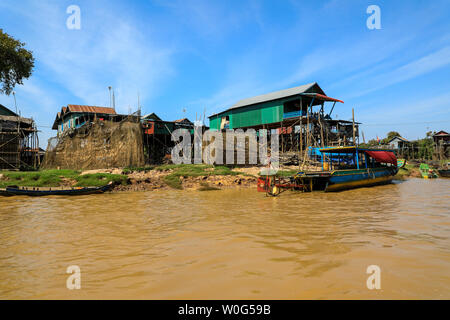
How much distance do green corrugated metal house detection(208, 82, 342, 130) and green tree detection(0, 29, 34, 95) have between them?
53.1 ft

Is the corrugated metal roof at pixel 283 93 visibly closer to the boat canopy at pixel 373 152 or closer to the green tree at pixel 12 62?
the boat canopy at pixel 373 152

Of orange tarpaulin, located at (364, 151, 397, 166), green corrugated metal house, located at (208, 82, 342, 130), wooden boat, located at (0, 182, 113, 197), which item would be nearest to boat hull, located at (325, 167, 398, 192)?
orange tarpaulin, located at (364, 151, 397, 166)

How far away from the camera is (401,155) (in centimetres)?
3991

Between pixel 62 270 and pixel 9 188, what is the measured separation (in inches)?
475

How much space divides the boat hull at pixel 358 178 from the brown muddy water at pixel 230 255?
5.67 metres

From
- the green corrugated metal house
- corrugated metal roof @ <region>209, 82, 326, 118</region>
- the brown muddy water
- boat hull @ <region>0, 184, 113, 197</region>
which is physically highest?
corrugated metal roof @ <region>209, 82, 326, 118</region>

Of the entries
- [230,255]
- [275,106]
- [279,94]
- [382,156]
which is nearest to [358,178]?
[382,156]

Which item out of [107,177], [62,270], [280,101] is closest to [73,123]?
[107,177]

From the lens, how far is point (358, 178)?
14641mm

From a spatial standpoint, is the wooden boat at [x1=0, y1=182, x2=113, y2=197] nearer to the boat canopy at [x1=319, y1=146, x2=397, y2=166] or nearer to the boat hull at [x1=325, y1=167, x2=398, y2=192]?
the boat hull at [x1=325, y1=167, x2=398, y2=192]

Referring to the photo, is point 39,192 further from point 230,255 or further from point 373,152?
point 373,152

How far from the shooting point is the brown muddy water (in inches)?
115

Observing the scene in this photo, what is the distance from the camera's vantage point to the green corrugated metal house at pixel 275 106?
78.1 ft
